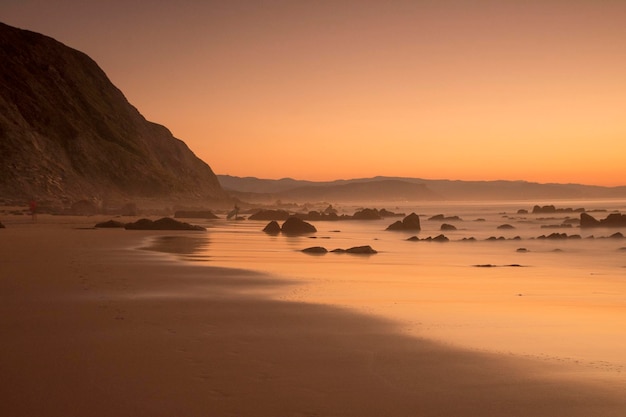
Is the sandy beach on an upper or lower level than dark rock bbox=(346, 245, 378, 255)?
upper

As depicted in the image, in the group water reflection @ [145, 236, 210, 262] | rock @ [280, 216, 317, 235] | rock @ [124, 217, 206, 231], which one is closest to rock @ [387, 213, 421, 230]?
rock @ [280, 216, 317, 235]

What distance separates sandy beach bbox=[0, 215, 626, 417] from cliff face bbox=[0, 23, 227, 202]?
50013 millimetres

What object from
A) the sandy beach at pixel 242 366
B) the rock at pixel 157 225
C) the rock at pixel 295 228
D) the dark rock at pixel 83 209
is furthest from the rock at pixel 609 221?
the dark rock at pixel 83 209

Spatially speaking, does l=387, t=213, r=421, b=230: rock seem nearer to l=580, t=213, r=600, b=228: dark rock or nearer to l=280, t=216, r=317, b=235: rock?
l=280, t=216, r=317, b=235: rock

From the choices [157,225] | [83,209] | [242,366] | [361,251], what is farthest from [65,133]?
[242,366]

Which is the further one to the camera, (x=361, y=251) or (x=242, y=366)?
(x=361, y=251)

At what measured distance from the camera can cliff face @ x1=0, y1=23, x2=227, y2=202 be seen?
5628 cm

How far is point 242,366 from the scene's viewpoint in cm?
585

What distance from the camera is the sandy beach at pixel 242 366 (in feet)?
15.7

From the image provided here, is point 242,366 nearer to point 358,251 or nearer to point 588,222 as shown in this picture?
point 358,251

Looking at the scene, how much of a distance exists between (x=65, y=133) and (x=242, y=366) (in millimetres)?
68340

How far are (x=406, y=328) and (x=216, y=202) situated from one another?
89022 millimetres

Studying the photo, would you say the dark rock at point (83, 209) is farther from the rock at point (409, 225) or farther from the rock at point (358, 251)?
the rock at point (358, 251)

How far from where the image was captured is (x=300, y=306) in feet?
31.7
